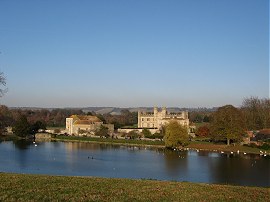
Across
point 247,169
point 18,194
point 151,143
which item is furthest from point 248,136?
point 18,194

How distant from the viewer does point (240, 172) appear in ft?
90.7

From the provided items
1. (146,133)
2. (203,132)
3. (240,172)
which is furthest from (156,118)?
(240,172)

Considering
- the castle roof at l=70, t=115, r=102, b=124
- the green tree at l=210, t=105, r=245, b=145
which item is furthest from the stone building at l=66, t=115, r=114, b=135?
the green tree at l=210, t=105, r=245, b=145

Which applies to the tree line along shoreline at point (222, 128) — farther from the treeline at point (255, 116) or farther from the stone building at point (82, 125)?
the stone building at point (82, 125)

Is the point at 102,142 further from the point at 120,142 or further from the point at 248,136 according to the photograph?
the point at 248,136

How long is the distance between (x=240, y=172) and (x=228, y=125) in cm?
2039

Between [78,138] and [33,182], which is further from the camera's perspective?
[78,138]

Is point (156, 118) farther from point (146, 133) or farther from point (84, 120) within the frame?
point (84, 120)

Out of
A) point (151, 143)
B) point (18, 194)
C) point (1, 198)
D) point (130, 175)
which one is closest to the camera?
point (1, 198)

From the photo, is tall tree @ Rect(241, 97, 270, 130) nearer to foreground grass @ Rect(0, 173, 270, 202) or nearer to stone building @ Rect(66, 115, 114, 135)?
stone building @ Rect(66, 115, 114, 135)

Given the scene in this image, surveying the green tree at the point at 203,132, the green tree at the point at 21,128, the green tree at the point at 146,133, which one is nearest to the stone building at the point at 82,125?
the green tree at the point at 146,133

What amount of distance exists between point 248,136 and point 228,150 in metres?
6.92

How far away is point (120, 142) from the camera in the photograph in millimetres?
58656

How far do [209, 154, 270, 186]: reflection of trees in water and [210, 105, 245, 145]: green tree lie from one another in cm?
1232
